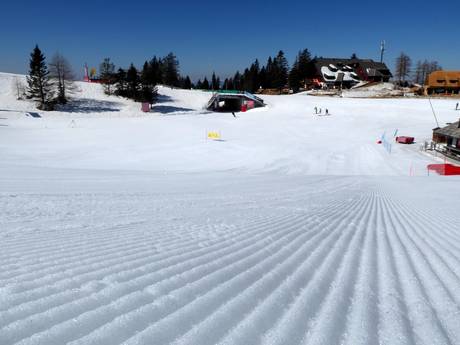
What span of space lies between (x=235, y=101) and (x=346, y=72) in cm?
4761

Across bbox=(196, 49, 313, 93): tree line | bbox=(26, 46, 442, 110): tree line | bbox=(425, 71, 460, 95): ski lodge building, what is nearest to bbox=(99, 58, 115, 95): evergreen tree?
bbox=(26, 46, 442, 110): tree line

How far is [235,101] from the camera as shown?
82.9 metres

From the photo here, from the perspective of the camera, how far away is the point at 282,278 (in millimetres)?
3973

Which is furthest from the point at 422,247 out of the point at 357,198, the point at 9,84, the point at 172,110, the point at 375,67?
the point at 375,67

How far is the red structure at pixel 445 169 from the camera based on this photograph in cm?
2574

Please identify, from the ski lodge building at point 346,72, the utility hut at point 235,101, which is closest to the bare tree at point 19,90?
the utility hut at point 235,101

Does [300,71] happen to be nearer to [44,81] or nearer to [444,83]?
[444,83]

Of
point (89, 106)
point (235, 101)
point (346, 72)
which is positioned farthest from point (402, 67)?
point (89, 106)

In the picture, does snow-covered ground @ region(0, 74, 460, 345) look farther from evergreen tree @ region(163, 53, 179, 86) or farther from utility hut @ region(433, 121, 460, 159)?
evergreen tree @ region(163, 53, 179, 86)

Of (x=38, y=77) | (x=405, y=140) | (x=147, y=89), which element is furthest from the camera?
(x=147, y=89)

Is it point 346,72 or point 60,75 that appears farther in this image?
point 346,72

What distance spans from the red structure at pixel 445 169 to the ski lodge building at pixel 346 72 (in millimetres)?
84562

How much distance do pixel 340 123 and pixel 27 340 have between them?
5614 centimetres

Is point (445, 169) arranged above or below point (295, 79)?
below
